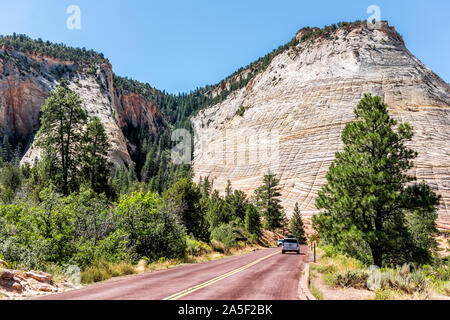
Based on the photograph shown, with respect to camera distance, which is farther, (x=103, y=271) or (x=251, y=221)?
(x=251, y=221)

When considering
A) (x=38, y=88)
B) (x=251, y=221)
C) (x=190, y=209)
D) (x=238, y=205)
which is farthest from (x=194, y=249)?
(x=38, y=88)

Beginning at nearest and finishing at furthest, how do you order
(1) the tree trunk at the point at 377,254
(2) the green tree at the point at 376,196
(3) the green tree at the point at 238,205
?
(2) the green tree at the point at 376,196, (1) the tree trunk at the point at 377,254, (3) the green tree at the point at 238,205

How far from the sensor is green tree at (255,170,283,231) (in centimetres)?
5853

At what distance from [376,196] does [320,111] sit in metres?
57.9

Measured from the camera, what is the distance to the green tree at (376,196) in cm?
1688

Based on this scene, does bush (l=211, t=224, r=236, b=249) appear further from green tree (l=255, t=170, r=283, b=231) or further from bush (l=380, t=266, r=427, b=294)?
green tree (l=255, t=170, r=283, b=231)

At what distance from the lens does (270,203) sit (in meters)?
59.6

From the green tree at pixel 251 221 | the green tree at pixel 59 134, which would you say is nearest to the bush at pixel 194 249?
the green tree at pixel 59 134

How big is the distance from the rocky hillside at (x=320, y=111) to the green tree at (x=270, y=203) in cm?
348

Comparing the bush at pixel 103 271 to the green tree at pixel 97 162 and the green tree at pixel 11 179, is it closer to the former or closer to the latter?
the green tree at pixel 97 162

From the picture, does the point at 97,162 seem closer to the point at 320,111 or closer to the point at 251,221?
the point at 251,221

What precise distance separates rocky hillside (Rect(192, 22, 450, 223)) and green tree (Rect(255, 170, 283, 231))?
3480mm

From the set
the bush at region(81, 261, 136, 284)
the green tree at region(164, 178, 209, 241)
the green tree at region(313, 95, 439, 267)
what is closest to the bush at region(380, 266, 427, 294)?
the green tree at region(313, 95, 439, 267)
